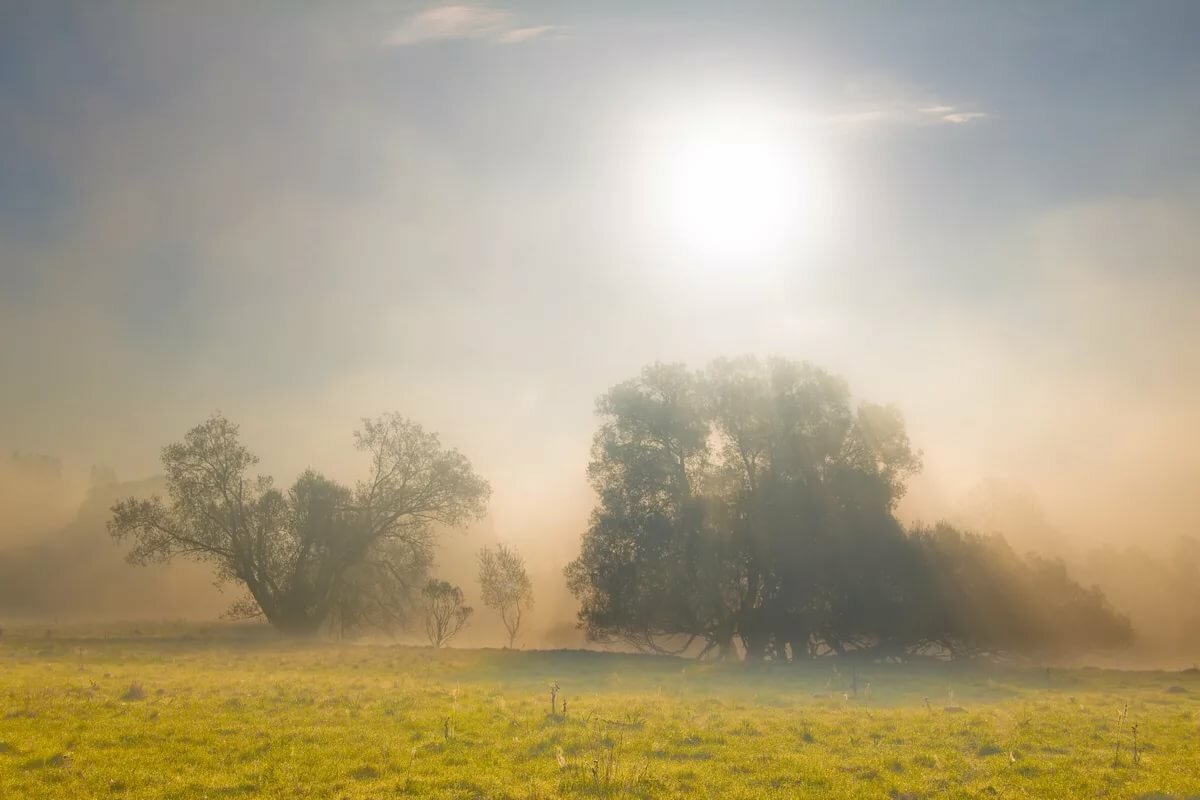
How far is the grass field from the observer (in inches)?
573

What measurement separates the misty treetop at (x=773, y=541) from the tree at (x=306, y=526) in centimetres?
1636

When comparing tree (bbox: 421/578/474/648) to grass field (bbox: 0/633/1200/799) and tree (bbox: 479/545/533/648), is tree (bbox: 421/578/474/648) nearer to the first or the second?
tree (bbox: 479/545/533/648)

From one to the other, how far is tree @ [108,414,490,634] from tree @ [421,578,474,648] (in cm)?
387

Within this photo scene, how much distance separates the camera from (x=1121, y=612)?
5003 cm

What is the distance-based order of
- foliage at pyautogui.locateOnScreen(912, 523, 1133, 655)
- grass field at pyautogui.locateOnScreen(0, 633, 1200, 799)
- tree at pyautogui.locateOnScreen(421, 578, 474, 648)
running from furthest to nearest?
tree at pyautogui.locateOnScreen(421, 578, 474, 648) < foliage at pyautogui.locateOnScreen(912, 523, 1133, 655) < grass field at pyautogui.locateOnScreen(0, 633, 1200, 799)

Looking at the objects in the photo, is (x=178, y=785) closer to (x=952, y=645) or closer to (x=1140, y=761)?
(x=1140, y=761)

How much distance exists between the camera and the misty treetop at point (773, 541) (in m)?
47.4

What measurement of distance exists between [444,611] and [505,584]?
17.6 ft

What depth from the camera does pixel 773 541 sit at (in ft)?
160

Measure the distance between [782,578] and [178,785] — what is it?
40.7 m

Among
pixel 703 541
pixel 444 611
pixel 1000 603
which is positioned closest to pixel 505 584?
pixel 444 611

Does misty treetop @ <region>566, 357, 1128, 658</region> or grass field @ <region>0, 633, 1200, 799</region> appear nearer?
grass field @ <region>0, 633, 1200, 799</region>

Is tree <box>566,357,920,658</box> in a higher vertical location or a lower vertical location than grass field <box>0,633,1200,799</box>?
higher

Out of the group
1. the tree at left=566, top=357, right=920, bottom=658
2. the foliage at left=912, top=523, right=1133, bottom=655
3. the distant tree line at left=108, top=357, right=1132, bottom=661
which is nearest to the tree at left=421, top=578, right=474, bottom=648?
the distant tree line at left=108, top=357, right=1132, bottom=661
